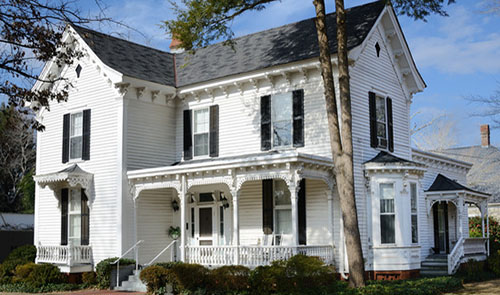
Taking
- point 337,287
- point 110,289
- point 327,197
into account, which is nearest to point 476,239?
point 327,197

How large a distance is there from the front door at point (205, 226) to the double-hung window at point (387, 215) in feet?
20.0

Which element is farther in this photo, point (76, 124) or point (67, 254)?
point (76, 124)

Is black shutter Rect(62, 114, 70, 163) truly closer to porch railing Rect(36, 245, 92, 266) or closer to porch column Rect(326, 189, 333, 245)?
porch railing Rect(36, 245, 92, 266)

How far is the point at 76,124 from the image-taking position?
2236cm

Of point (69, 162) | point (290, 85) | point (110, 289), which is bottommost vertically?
point (110, 289)

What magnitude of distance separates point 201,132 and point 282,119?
373cm

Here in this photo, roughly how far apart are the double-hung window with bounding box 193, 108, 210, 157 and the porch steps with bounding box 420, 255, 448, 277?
350 inches

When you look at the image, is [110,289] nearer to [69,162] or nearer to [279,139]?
[69,162]

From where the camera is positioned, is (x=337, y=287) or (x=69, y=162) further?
(x=69, y=162)

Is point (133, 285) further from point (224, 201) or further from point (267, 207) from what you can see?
point (267, 207)

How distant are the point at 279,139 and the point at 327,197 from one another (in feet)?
8.80

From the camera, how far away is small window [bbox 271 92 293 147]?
746 inches

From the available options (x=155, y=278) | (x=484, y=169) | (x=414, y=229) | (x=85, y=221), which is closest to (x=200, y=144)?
(x=85, y=221)

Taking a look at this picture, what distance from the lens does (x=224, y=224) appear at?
2008 cm
